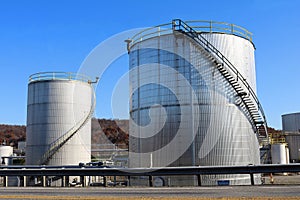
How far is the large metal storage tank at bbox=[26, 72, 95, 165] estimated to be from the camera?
2995cm

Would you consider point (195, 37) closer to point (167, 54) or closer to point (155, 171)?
point (167, 54)

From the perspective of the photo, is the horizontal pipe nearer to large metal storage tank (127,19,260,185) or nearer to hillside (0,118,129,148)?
large metal storage tank (127,19,260,185)

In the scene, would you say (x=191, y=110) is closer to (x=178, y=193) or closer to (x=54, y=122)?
(x=178, y=193)

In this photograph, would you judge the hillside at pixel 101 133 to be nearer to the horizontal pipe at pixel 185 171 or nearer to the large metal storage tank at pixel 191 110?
the large metal storage tank at pixel 191 110

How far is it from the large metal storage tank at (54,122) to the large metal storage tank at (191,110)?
974 cm

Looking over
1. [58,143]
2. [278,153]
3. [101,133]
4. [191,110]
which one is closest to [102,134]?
[101,133]

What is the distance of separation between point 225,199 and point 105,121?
344ft

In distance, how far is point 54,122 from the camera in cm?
2997

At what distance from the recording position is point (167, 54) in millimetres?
21953

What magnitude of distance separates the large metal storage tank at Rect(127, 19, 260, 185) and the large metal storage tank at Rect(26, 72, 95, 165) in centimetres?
974

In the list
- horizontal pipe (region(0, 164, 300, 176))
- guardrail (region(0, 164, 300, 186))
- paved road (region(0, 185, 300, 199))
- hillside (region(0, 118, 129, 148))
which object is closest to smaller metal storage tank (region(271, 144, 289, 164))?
guardrail (region(0, 164, 300, 186))

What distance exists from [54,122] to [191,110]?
551 inches

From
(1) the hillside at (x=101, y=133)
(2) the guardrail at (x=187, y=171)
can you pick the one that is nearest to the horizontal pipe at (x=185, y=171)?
(2) the guardrail at (x=187, y=171)

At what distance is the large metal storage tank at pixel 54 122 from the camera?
2995 centimetres
